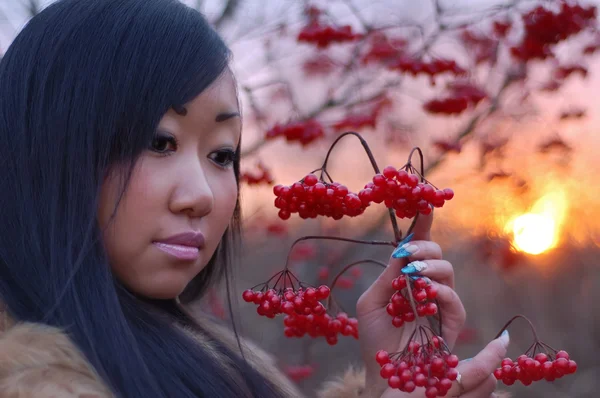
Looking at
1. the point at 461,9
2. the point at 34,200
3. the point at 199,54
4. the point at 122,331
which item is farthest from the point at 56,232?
the point at 461,9

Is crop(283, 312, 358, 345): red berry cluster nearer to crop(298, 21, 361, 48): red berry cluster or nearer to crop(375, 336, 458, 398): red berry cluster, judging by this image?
crop(375, 336, 458, 398): red berry cluster

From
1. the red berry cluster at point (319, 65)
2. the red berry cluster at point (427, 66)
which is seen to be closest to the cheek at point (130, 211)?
the red berry cluster at point (427, 66)

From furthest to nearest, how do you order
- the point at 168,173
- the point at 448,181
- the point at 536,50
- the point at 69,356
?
the point at 448,181, the point at 536,50, the point at 168,173, the point at 69,356

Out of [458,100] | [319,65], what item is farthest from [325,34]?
[458,100]

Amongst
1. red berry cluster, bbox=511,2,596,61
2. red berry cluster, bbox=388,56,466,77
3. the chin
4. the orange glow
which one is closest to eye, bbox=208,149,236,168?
the chin

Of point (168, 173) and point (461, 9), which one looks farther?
point (461, 9)

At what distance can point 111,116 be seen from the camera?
104 cm

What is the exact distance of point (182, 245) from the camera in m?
1.11

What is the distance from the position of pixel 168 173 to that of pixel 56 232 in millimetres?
208

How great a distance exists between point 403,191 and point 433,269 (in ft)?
0.83

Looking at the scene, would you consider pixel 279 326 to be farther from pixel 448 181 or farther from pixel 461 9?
pixel 461 9

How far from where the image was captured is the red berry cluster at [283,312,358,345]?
127cm

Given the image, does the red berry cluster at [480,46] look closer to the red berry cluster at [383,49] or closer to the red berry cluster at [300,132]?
the red berry cluster at [383,49]

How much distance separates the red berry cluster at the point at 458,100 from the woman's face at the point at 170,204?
201cm
